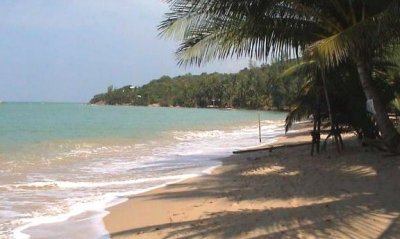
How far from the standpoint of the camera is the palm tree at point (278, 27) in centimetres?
899

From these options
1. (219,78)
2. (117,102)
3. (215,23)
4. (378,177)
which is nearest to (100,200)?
(215,23)

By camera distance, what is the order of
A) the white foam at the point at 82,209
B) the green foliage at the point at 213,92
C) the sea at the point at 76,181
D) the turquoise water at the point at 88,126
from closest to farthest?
1. the white foam at the point at 82,209
2. the sea at the point at 76,181
3. the turquoise water at the point at 88,126
4. the green foliage at the point at 213,92

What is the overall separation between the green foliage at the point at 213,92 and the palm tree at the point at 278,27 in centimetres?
6340

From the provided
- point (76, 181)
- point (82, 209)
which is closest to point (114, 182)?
point (76, 181)

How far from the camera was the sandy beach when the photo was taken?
5.55 meters

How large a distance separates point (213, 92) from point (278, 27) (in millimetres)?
124083

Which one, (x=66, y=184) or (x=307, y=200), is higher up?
(x=307, y=200)

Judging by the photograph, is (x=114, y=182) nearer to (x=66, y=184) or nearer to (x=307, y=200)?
(x=66, y=184)

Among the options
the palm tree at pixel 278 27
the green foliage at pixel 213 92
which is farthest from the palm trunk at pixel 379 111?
the green foliage at pixel 213 92

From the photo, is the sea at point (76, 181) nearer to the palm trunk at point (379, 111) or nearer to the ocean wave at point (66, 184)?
the ocean wave at point (66, 184)

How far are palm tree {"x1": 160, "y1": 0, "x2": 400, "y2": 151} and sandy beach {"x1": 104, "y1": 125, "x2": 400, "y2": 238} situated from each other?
5.88 feet

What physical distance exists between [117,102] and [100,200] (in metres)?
178

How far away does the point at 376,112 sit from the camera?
31.8 feet

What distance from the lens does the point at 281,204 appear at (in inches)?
276
